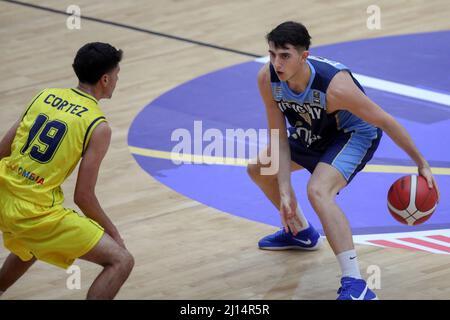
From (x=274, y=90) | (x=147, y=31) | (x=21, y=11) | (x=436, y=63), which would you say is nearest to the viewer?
(x=274, y=90)

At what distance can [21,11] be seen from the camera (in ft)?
49.3

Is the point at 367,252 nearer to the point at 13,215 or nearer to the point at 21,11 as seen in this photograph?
the point at 13,215

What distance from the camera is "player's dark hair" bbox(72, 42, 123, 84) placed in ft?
19.8

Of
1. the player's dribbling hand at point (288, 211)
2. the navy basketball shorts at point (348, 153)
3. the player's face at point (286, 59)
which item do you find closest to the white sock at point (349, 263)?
the player's dribbling hand at point (288, 211)

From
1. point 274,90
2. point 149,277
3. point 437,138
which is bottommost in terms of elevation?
point 149,277

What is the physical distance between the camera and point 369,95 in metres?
10.6

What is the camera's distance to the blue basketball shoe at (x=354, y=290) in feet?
21.2

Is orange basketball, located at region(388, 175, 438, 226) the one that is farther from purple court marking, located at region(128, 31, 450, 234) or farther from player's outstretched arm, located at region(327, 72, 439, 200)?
purple court marking, located at region(128, 31, 450, 234)

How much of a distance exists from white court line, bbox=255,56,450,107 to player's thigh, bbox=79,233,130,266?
5152mm

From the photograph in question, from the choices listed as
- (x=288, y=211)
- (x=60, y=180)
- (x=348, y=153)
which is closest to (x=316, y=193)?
(x=288, y=211)

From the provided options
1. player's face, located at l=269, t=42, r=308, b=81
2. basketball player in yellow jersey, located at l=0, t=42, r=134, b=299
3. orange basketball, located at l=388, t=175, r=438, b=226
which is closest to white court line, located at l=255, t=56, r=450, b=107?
orange basketball, located at l=388, t=175, r=438, b=226
